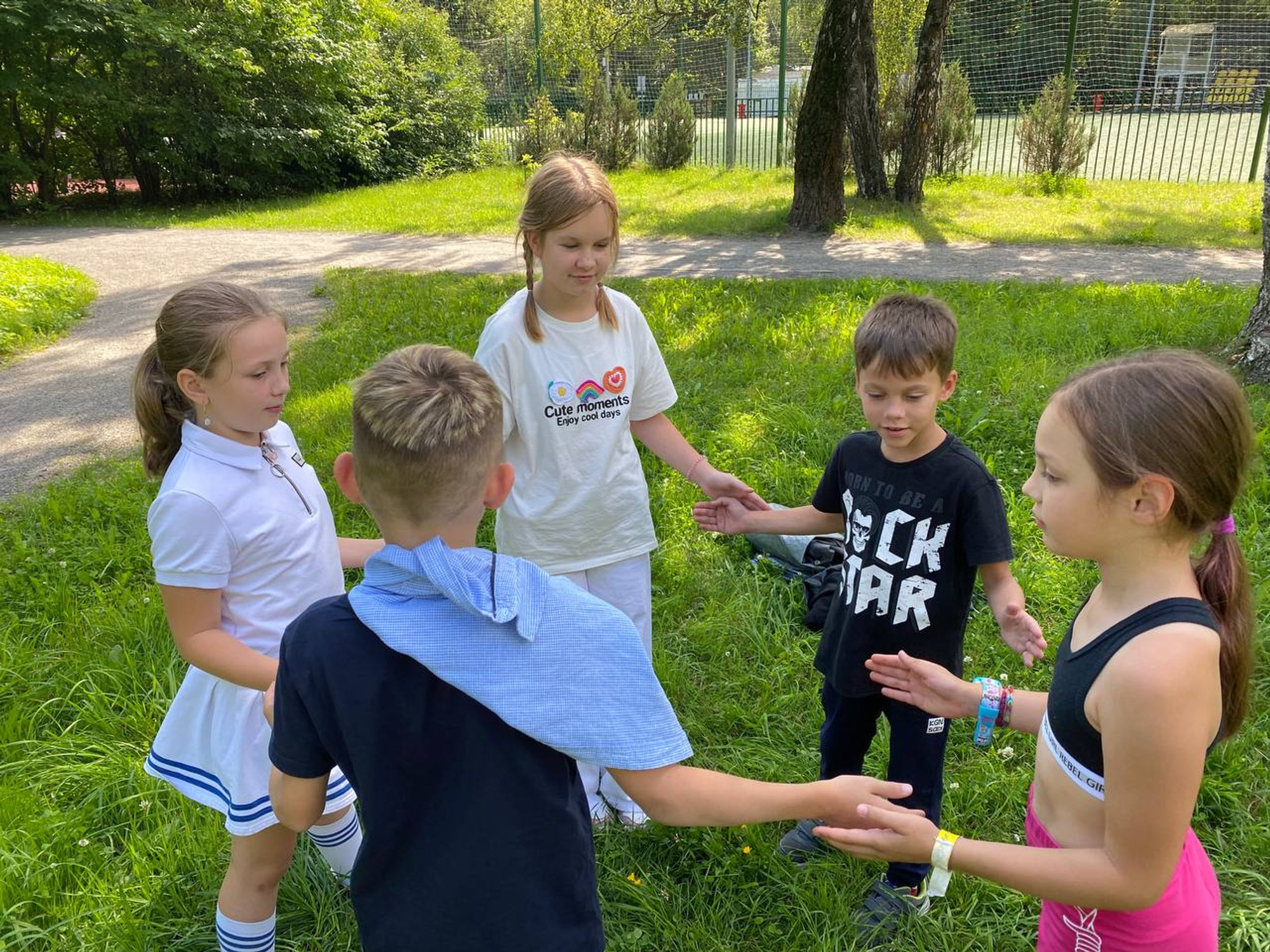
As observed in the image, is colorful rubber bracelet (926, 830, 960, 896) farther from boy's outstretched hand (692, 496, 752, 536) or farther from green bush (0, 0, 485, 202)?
green bush (0, 0, 485, 202)

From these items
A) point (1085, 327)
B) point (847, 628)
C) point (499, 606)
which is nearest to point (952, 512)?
point (847, 628)

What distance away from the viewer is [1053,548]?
1507 mm

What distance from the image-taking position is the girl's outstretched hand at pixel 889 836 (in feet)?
4.74

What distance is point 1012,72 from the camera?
20469 mm

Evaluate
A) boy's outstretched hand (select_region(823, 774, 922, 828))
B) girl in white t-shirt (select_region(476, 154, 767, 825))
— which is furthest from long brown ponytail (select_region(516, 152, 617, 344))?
boy's outstretched hand (select_region(823, 774, 922, 828))

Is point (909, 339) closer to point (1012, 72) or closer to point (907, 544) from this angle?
point (907, 544)

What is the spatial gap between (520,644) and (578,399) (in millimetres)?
1492

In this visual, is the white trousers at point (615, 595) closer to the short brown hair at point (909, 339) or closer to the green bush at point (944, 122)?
the short brown hair at point (909, 339)

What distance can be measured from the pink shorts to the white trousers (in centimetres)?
142

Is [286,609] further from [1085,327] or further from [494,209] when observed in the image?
[494,209]

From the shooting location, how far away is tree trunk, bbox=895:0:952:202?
11555 millimetres

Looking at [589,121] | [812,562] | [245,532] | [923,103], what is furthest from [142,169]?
[245,532]

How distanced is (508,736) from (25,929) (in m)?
2.03

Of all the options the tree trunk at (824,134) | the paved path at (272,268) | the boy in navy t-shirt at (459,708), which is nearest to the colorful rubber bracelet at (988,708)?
the boy in navy t-shirt at (459,708)
